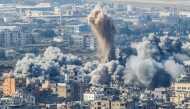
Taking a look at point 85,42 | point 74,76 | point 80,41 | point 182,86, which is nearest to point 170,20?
point 80,41

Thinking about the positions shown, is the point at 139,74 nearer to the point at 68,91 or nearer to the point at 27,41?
the point at 68,91

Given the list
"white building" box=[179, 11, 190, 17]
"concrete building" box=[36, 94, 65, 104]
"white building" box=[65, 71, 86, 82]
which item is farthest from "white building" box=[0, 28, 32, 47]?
"concrete building" box=[36, 94, 65, 104]

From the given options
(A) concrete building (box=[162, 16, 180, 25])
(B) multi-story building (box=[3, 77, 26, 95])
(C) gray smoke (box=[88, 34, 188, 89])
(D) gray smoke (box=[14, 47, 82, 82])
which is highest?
(B) multi-story building (box=[3, 77, 26, 95])

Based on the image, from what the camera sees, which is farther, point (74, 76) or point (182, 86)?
point (74, 76)

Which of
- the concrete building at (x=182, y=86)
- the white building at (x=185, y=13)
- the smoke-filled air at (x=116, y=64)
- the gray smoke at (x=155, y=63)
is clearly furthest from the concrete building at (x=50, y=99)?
the white building at (x=185, y=13)

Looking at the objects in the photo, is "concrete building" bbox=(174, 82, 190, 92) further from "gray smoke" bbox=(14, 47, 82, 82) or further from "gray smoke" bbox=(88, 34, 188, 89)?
"gray smoke" bbox=(14, 47, 82, 82)

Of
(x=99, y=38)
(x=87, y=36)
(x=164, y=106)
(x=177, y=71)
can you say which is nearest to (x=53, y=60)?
(x=99, y=38)

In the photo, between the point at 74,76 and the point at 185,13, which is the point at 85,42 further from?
the point at 185,13
